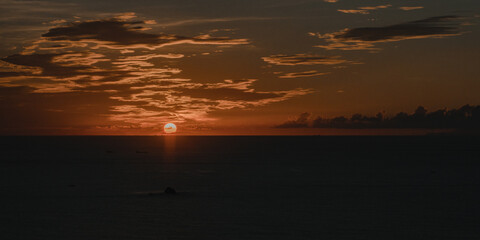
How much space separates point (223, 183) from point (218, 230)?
161 ft

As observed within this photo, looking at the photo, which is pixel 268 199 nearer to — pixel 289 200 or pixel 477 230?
pixel 289 200

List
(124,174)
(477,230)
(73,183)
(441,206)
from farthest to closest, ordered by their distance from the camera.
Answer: (124,174) < (73,183) < (441,206) < (477,230)

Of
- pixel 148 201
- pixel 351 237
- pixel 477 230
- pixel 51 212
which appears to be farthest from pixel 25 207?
pixel 477 230

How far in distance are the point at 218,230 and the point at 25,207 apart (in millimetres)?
30320

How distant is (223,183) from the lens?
104 meters

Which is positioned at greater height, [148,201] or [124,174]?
[148,201]

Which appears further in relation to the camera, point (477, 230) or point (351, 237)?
point (477, 230)

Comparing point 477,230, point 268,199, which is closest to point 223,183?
point 268,199

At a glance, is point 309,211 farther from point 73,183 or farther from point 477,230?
point 73,183

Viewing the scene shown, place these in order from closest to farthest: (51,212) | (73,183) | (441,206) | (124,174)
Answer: (51,212) < (441,206) < (73,183) < (124,174)

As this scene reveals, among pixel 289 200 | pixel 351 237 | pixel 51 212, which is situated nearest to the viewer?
pixel 351 237

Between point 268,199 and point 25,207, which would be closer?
point 25,207

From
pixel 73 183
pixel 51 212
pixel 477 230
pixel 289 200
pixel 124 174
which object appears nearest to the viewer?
pixel 477 230

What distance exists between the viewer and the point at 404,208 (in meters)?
70.1
